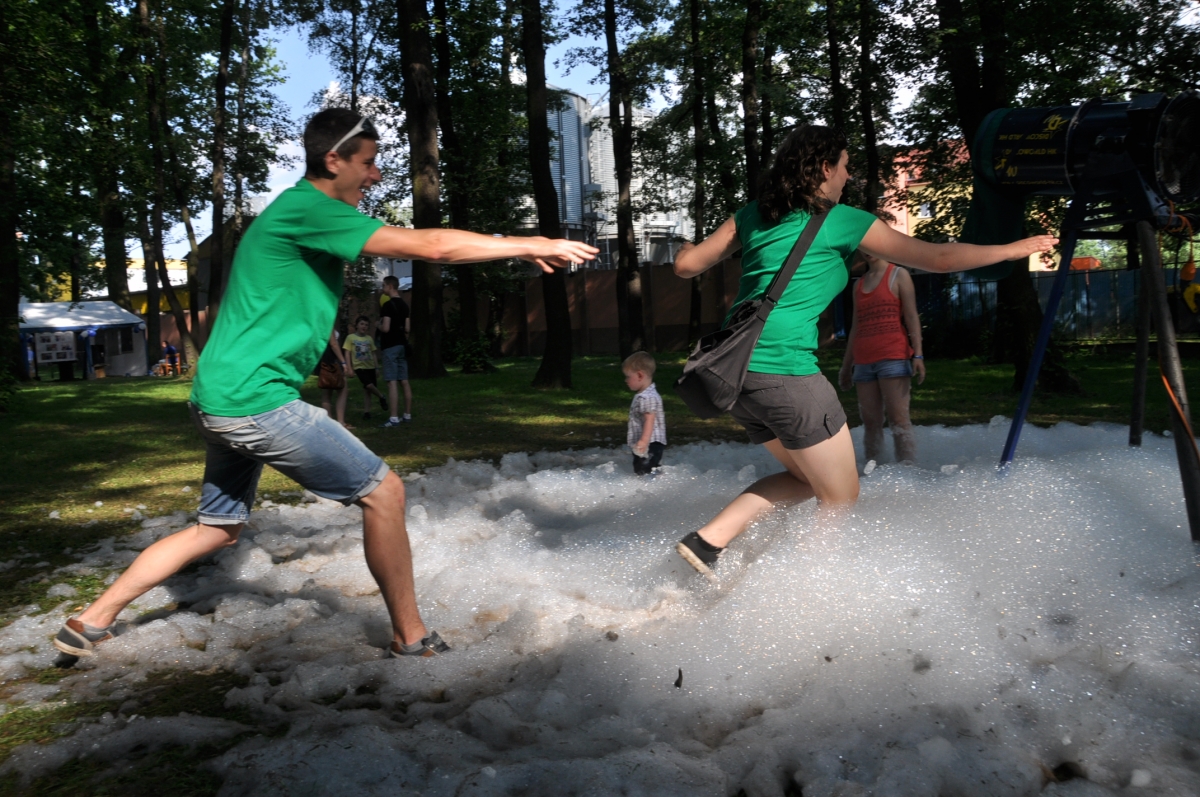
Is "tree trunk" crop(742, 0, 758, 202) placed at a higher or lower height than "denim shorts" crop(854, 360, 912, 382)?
higher

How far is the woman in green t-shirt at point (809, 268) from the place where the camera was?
3.84 metres

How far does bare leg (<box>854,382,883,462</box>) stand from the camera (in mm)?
6723

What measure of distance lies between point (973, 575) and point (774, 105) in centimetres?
2517

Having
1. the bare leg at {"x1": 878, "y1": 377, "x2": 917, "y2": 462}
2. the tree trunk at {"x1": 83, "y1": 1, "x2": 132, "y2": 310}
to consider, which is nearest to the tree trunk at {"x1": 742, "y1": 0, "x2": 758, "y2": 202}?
the bare leg at {"x1": 878, "y1": 377, "x2": 917, "y2": 462}

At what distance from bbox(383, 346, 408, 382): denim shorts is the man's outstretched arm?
886 cm

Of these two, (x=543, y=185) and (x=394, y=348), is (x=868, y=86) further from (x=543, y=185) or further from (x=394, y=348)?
(x=394, y=348)

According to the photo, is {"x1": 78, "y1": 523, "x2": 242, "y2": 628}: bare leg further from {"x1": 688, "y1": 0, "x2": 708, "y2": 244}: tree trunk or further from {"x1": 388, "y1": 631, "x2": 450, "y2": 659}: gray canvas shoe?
{"x1": 688, "y1": 0, "x2": 708, "y2": 244}: tree trunk

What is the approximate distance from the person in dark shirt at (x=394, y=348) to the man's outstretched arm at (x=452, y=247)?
347 inches

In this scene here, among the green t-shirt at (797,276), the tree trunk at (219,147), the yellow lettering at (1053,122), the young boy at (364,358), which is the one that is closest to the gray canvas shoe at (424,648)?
the green t-shirt at (797,276)

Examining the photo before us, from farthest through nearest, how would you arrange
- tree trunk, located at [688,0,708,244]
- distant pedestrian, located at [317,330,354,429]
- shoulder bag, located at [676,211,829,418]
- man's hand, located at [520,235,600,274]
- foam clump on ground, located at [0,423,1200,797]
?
tree trunk, located at [688,0,708,244] < distant pedestrian, located at [317,330,354,429] < shoulder bag, located at [676,211,829,418] < man's hand, located at [520,235,600,274] < foam clump on ground, located at [0,423,1200,797]

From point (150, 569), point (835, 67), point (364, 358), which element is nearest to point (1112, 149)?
point (150, 569)

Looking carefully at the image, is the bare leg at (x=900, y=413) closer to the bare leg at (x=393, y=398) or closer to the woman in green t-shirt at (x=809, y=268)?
the woman in green t-shirt at (x=809, y=268)

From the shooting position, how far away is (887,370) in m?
6.50

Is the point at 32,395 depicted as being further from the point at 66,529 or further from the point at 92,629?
the point at 92,629
